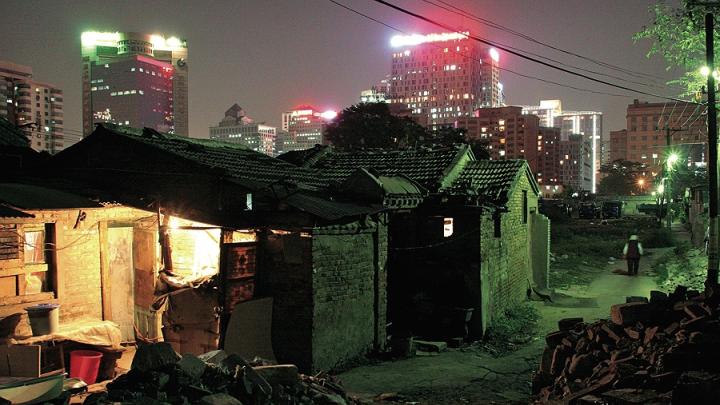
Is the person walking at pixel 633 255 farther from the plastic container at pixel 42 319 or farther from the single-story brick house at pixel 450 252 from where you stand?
the plastic container at pixel 42 319

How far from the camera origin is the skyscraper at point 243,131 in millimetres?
151625

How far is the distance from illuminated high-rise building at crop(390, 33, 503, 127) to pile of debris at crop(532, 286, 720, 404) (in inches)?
5788

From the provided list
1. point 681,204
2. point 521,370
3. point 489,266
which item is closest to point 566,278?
point 489,266

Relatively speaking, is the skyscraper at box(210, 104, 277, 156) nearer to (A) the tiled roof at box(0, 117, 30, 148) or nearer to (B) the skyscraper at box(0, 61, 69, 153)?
(B) the skyscraper at box(0, 61, 69, 153)

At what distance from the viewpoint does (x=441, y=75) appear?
159500 mm

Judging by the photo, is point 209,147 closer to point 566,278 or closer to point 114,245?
point 114,245

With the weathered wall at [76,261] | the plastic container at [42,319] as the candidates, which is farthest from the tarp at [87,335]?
the weathered wall at [76,261]

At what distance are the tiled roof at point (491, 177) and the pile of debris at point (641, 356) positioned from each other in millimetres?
6573

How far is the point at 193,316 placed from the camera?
11.6m

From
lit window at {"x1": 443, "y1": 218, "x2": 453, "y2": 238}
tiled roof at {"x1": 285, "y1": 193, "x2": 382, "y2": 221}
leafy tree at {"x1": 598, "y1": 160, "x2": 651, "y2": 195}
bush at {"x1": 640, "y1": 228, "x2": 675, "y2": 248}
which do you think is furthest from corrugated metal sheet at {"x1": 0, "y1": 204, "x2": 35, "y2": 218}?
leafy tree at {"x1": 598, "y1": 160, "x2": 651, "y2": 195}

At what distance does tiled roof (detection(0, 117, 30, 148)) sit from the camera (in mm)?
16908

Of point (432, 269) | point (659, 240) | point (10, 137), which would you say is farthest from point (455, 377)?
point (659, 240)

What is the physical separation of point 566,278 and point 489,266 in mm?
11257

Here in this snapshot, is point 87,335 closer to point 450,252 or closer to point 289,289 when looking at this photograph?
point 289,289
